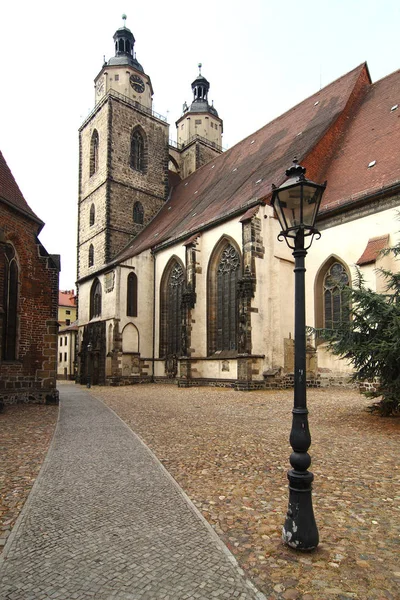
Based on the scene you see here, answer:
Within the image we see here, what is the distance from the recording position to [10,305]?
13.2 metres

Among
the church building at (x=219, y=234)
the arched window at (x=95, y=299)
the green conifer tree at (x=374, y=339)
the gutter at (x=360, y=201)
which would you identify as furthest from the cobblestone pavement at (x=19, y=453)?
the arched window at (x=95, y=299)

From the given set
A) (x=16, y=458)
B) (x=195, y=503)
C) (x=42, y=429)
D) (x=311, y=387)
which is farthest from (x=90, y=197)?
(x=195, y=503)

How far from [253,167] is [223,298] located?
25.3 ft

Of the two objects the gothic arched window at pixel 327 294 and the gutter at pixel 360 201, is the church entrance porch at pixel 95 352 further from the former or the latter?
the gutter at pixel 360 201

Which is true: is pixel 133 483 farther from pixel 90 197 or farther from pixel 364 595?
pixel 90 197

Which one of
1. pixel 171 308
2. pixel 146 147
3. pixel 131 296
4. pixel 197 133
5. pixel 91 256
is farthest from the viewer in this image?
pixel 197 133

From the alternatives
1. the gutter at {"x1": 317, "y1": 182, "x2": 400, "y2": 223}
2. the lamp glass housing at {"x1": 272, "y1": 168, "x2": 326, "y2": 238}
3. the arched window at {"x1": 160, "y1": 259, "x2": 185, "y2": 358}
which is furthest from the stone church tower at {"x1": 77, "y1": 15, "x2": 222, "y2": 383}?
the lamp glass housing at {"x1": 272, "y1": 168, "x2": 326, "y2": 238}

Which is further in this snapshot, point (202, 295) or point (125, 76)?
point (125, 76)

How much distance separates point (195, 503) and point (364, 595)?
1874mm

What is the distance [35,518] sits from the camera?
12.3 ft

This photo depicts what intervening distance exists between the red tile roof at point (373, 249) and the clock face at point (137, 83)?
1036 inches

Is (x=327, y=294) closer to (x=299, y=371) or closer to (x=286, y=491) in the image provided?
(x=286, y=491)

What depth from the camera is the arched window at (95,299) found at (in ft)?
97.0

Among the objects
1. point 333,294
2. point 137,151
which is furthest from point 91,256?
point 333,294
